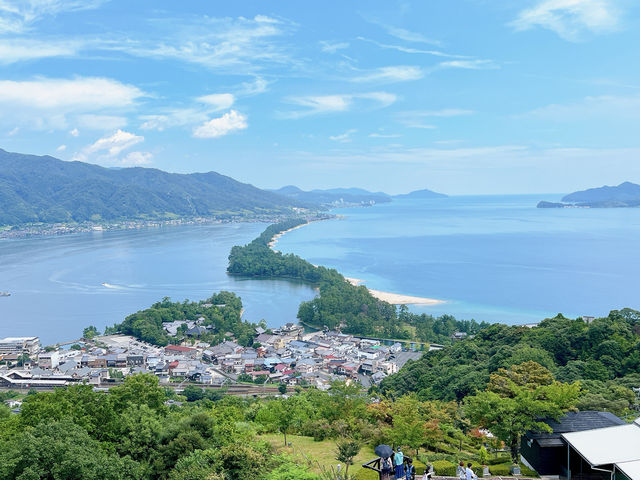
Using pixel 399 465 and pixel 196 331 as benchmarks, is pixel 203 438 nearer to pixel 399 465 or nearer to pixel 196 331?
pixel 399 465

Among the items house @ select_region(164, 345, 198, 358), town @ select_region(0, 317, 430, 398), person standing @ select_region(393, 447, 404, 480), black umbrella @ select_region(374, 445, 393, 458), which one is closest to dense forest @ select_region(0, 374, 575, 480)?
person standing @ select_region(393, 447, 404, 480)

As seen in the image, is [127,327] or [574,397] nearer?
[574,397]

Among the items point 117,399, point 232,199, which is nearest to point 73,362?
point 117,399

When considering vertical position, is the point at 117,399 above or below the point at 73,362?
above

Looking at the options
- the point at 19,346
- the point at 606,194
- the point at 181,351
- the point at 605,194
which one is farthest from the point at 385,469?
the point at 606,194

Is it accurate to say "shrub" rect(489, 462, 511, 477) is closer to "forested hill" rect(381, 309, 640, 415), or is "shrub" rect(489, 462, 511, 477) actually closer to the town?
"forested hill" rect(381, 309, 640, 415)

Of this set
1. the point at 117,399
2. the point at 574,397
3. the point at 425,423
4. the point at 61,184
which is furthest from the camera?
the point at 61,184

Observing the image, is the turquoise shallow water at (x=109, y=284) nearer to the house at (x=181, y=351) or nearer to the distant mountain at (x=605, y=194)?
the house at (x=181, y=351)

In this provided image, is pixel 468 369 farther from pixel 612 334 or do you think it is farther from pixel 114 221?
pixel 114 221
